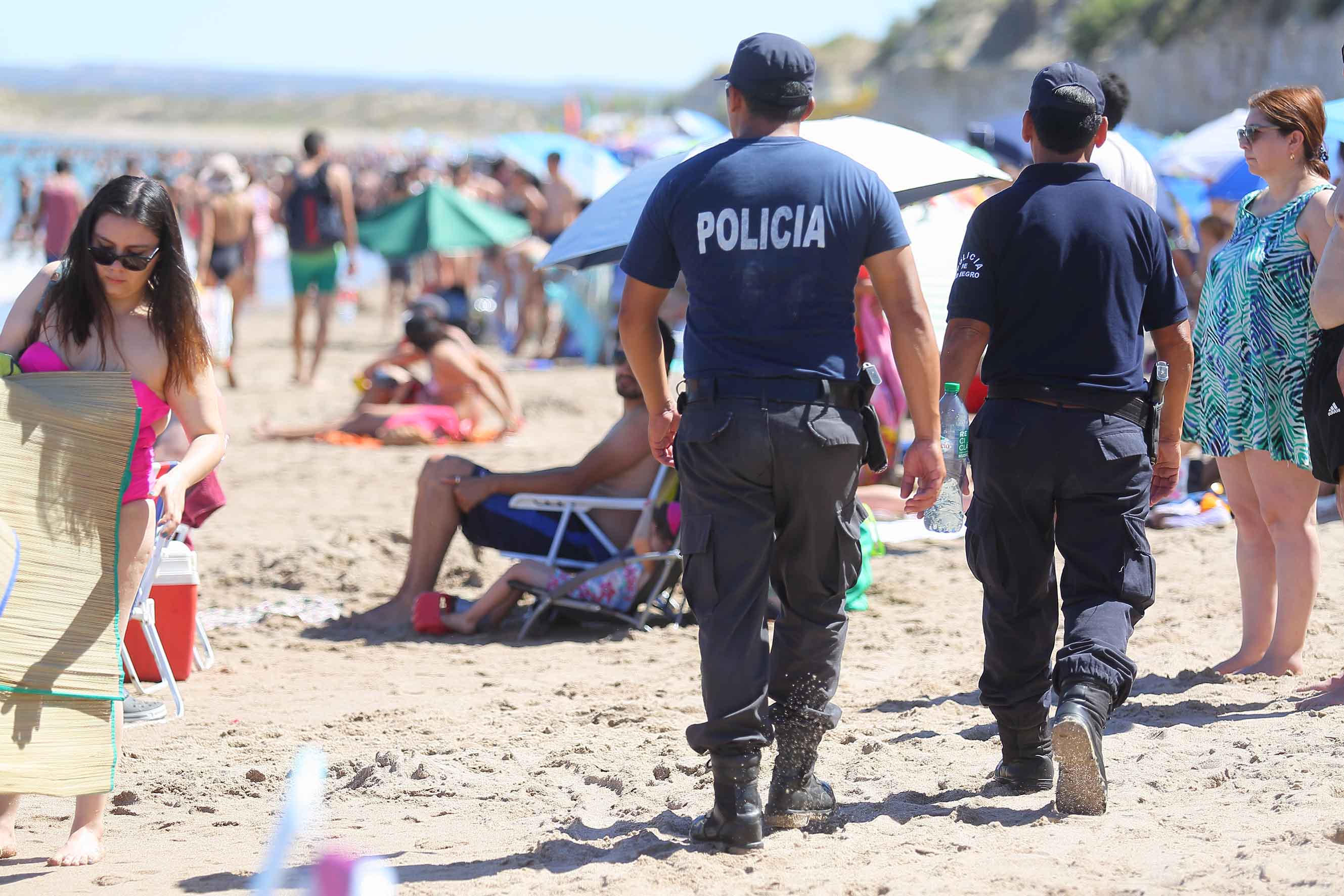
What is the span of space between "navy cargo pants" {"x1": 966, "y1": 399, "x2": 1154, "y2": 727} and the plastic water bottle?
0.15 m

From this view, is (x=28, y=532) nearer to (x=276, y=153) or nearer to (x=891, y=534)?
(x=891, y=534)

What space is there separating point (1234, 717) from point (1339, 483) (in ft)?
2.34

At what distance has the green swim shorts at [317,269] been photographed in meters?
11.6

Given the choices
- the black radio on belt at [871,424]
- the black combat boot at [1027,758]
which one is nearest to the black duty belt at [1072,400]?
the black radio on belt at [871,424]

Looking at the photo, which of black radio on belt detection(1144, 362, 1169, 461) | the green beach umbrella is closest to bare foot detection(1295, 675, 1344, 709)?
black radio on belt detection(1144, 362, 1169, 461)

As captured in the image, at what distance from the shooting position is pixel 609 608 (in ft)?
18.2

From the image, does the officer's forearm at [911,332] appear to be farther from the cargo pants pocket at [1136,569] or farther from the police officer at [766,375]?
the cargo pants pocket at [1136,569]

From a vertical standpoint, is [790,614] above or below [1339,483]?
below

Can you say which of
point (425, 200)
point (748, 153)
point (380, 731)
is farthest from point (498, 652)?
point (425, 200)

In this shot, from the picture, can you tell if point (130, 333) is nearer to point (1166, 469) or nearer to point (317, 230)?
point (1166, 469)

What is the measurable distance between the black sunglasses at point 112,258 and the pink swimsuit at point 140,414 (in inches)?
9.7

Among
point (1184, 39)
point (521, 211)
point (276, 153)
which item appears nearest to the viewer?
point (521, 211)

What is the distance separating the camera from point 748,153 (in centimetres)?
314

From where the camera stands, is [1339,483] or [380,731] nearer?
[1339,483]
